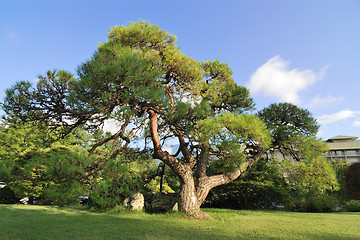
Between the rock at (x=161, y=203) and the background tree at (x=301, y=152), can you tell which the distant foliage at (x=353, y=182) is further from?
Answer: the rock at (x=161, y=203)

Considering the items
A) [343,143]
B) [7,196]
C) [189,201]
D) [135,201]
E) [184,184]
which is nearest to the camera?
[189,201]

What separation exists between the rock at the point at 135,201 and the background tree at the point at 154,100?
1932mm

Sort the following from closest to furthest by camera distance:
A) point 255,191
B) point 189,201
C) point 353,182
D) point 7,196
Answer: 1. point 353,182
2. point 189,201
3. point 255,191
4. point 7,196

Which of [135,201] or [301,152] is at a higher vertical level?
[301,152]

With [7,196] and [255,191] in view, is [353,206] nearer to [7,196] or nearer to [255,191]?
[255,191]

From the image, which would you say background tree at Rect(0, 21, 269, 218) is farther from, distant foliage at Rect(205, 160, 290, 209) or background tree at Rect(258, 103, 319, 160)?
distant foliage at Rect(205, 160, 290, 209)

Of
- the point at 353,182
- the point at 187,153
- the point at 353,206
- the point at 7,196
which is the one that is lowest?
the point at 353,206

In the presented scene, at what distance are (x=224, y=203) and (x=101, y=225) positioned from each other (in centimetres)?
707

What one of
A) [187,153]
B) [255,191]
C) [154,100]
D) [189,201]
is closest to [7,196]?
[187,153]

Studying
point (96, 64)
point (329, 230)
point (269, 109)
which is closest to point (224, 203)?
point (269, 109)

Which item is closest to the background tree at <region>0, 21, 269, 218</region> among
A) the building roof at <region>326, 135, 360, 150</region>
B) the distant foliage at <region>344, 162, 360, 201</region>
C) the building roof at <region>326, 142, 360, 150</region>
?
the distant foliage at <region>344, 162, 360, 201</region>

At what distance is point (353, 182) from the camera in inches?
109

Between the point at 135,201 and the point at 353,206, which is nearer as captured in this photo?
the point at 135,201

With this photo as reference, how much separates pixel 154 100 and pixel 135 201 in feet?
14.5
